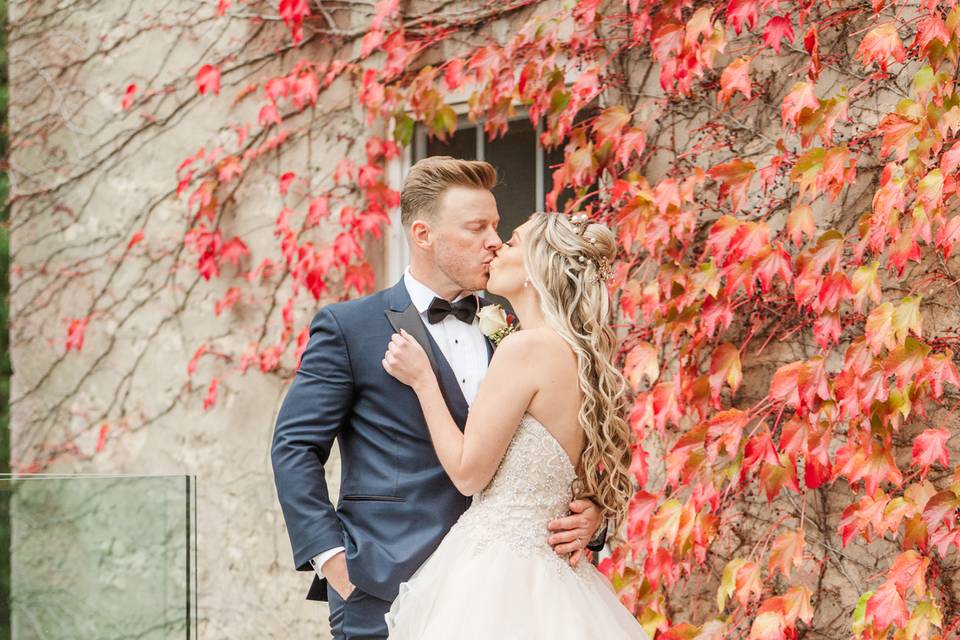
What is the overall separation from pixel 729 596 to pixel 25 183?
4.30 m

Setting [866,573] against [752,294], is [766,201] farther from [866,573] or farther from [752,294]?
[866,573]

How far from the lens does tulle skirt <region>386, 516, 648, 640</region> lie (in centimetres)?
263

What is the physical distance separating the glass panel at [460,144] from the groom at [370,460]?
195cm

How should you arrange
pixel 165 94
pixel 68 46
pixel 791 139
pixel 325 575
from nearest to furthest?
pixel 325 575 → pixel 791 139 → pixel 165 94 → pixel 68 46

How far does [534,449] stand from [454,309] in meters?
0.47

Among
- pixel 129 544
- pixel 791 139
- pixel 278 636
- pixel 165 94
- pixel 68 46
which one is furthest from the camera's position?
pixel 68 46

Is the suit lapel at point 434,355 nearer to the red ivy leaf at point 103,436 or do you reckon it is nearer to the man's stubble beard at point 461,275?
the man's stubble beard at point 461,275

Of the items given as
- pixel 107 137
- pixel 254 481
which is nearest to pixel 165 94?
pixel 107 137

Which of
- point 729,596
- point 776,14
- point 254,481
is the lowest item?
point 254,481

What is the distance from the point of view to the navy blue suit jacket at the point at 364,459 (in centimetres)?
283

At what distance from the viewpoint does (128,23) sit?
5.96 m

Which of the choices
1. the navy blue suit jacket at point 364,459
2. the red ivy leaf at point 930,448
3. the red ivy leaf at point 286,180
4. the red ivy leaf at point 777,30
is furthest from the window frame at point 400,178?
the red ivy leaf at point 930,448

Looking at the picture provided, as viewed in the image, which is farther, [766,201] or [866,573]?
[766,201]

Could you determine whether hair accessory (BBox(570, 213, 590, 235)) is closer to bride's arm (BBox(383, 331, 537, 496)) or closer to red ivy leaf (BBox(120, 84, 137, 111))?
bride's arm (BBox(383, 331, 537, 496))
